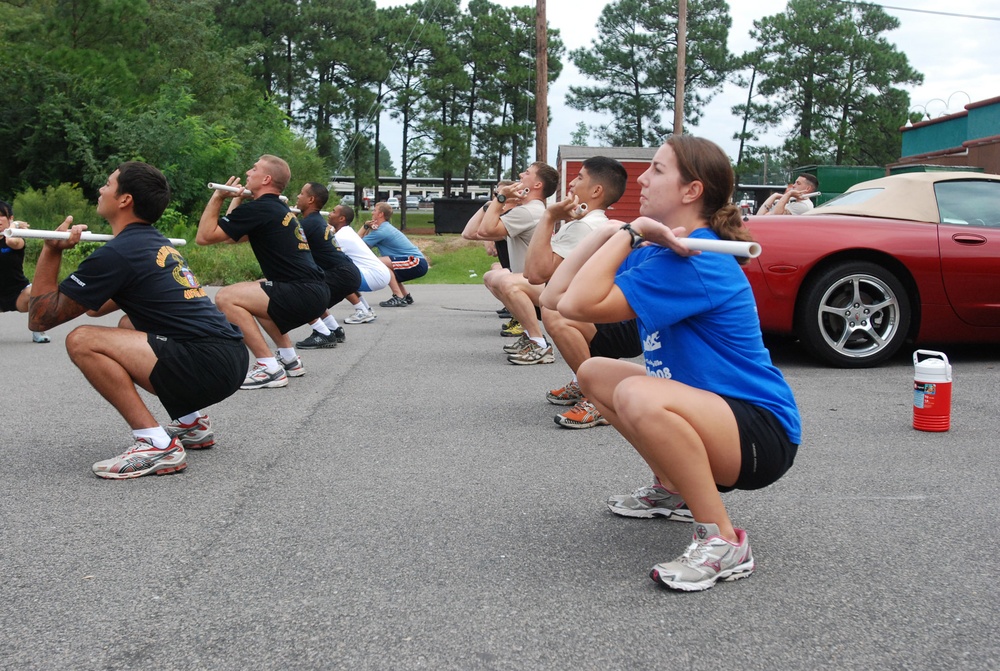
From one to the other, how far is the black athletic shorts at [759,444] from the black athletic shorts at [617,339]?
8.01 ft

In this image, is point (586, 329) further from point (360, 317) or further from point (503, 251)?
point (360, 317)

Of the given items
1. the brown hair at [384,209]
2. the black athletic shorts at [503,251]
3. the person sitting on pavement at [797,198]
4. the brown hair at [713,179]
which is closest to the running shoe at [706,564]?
the brown hair at [713,179]

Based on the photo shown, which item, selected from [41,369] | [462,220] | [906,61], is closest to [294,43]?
[462,220]

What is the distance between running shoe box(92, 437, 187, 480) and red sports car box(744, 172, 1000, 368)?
4.18 meters

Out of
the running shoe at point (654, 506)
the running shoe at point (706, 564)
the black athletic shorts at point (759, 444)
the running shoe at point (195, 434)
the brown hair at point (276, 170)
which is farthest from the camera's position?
the brown hair at point (276, 170)

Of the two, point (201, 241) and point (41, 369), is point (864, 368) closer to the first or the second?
point (201, 241)

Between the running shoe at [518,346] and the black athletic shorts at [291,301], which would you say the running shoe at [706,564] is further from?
the running shoe at [518,346]

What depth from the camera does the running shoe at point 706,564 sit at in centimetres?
312

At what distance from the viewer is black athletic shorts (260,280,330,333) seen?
24.1ft

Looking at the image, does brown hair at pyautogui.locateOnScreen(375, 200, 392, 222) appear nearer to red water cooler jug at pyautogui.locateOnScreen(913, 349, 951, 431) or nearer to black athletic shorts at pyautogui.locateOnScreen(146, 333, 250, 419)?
black athletic shorts at pyautogui.locateOnScreen(146, 333, 250, 419)

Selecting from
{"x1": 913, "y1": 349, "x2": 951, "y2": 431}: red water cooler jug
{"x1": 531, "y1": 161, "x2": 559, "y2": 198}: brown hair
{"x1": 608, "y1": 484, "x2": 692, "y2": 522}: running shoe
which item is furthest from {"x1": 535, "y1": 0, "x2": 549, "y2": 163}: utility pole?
{"x1": 608, "y1": 484, "x2": 692, "y2": 522}: running shoe

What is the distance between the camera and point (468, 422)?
19.0 feet

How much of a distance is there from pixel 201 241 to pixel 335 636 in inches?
192

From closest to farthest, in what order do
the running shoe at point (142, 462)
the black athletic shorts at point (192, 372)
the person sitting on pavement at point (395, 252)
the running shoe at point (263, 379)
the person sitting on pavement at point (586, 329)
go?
the running shoe at point (142, 462) → the black athletic shorts at point (192, 372) → the person sitting on pavement at point (586, 329) → the running shoe at point (263, 379) → the person sitting on pavement at point (395, 252)
